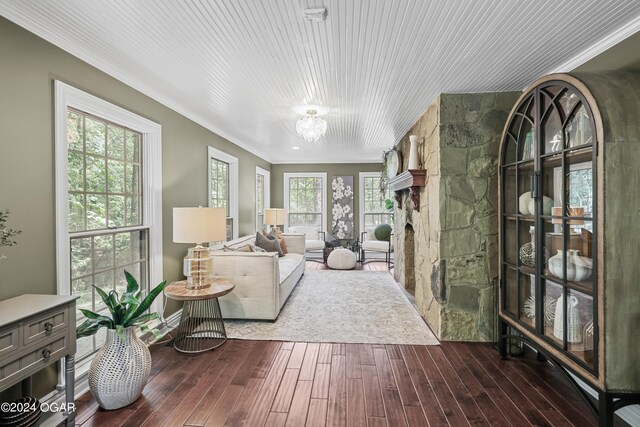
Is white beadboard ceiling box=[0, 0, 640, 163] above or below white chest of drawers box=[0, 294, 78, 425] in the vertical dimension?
above

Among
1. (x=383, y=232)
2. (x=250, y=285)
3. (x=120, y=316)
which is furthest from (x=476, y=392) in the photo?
(x=383, y=232)

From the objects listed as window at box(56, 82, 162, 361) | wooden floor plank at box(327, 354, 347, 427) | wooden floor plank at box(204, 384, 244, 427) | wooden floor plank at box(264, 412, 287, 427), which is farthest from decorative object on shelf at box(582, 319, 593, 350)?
window at box(56, 82, 162, 361)

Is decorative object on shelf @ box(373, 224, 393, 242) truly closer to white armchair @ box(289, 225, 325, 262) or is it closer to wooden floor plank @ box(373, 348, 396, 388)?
white armchair @ box(289, 225, 325, 262)

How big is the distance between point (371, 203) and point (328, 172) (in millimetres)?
1346

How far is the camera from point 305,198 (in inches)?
329

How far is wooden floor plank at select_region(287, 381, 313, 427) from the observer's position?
2014 millimetres

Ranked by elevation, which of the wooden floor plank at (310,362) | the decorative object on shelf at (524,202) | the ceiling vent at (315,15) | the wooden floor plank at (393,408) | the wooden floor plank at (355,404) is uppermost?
the ceiling vent at (315,15)

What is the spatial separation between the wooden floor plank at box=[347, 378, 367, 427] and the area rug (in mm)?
750

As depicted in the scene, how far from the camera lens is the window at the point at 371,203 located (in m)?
8.18

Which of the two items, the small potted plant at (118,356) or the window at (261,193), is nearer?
the small potted plant at (118,356)

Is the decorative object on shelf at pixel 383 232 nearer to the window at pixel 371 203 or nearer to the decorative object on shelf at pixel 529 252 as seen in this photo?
Result: the window at pixel 371 203

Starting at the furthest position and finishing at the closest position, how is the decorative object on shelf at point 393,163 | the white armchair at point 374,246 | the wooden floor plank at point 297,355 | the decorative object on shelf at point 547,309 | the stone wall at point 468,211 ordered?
the white armchair at point 374,246
the decorative object on shelf at point 393,163
the stone wall at point 468,211
the wooden floor plank at point 297,355
the decorative object on shelf at point 547,309

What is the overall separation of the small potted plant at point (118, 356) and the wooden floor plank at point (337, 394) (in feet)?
4.17

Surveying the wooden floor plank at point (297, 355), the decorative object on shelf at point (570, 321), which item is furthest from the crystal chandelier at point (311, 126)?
the decorative object on shelf at point (570, 321)
